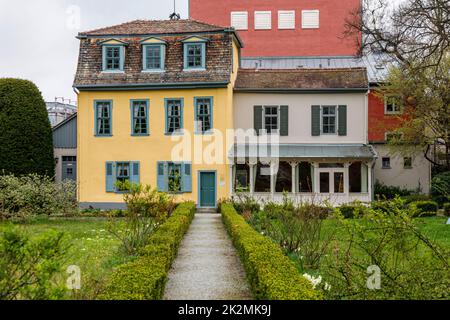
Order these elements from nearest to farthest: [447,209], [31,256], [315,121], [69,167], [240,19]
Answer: [31,256]
[447,209]
[315,121]
[69,167]
[240,19]

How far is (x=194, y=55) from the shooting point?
26.8m

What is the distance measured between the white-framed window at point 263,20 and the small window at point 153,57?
15017 millimetres

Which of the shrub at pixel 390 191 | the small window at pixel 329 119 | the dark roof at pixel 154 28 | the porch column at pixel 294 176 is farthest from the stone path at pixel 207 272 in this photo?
the shrub at pixel 390 191

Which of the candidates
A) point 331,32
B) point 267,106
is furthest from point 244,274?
point 331,32

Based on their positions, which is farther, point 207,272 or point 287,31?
point 287,31

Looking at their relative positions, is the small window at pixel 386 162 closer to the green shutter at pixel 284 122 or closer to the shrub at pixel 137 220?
the green shutter at pixel 284 122

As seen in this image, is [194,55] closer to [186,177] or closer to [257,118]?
[257,118]

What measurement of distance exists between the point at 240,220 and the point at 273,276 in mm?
8871

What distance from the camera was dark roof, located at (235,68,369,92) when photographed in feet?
90.7

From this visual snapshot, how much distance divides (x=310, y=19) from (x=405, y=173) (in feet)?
46.0

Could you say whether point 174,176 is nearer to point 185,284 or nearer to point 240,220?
point 240,220

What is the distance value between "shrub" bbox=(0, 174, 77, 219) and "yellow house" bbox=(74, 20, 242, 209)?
4.26 m

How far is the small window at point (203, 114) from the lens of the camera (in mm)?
26594

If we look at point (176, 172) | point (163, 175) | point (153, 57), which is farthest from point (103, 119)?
point (176, 172)
